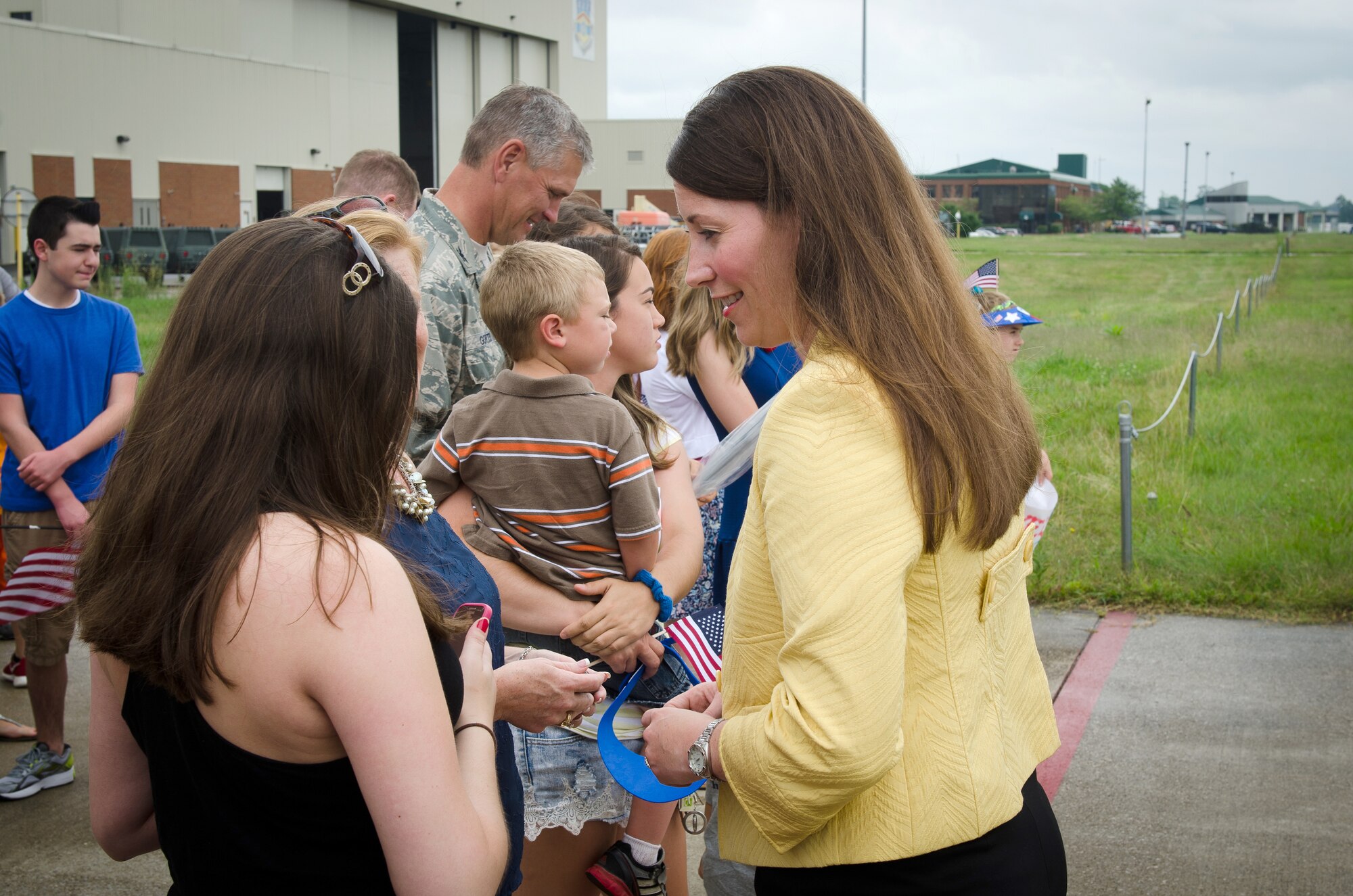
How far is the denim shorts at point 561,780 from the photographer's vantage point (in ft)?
8.68

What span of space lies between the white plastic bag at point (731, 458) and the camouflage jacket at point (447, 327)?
781mm

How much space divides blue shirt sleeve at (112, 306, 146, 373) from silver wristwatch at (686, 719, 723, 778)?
4198 mm

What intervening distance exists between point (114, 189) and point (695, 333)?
125ft

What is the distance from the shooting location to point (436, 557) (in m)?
1.98

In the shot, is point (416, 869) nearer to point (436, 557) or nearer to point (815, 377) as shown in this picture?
point (436, 557)

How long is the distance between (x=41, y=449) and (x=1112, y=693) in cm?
488

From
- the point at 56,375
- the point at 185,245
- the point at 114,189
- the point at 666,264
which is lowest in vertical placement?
the point at 56,375

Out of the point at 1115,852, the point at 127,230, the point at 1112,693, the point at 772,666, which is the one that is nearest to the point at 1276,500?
the point at 1112,693

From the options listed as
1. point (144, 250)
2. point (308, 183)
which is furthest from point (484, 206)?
point (308, 183)

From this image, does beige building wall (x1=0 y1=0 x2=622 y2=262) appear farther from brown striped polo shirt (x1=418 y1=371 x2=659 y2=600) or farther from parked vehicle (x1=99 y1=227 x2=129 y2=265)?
brown striped polo shirt (x1=418 y1=371 x2=659 y2=600)

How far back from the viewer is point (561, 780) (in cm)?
268

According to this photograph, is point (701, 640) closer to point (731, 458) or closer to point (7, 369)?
point (731, 458)

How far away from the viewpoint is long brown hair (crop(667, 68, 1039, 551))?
1533 mm

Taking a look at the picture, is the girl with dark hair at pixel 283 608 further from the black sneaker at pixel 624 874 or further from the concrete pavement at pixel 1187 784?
the concrete pavement at pixel 1187 784
